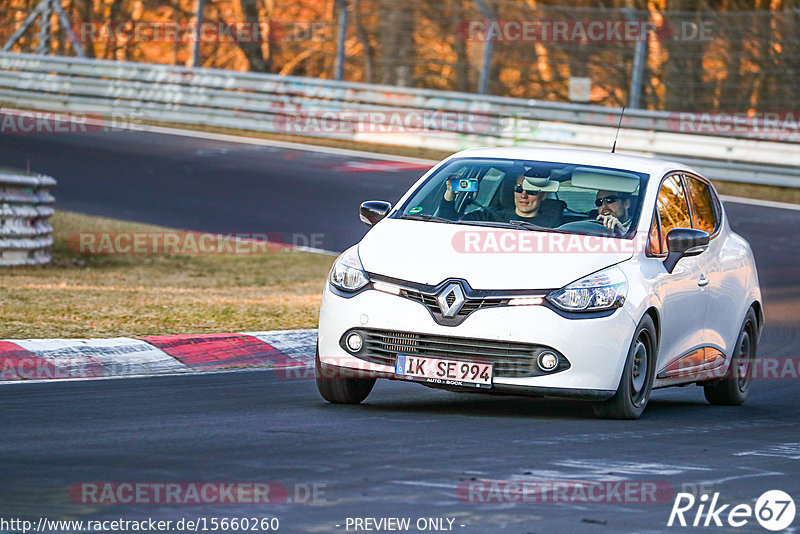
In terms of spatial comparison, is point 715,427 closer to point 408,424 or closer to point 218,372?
point 408,424

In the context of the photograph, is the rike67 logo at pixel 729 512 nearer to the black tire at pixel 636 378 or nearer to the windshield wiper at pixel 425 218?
the black tire at pixel 636 378

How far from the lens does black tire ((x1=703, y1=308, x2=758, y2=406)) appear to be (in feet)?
33.3

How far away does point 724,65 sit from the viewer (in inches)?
992

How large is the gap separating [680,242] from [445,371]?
5.89 feet

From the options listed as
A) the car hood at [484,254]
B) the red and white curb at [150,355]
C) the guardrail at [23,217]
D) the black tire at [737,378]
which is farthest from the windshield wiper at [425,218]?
the guardrail at [23,217]

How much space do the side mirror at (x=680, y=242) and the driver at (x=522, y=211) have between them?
71 centimetres

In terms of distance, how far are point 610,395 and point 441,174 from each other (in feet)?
6.50

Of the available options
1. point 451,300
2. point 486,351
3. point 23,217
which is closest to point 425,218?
point 451,300

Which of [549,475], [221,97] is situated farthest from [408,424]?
[221,97]

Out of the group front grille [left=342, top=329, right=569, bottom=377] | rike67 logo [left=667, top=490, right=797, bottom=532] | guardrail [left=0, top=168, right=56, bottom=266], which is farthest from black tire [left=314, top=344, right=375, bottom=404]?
guardrail [left=0, top=168, right=56, bottom=266]

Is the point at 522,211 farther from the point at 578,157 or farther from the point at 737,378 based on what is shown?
the point at 737,378

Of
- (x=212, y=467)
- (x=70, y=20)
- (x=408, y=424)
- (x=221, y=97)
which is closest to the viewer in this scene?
(x=212, y=467)

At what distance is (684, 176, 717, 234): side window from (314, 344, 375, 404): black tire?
2651 millimetres

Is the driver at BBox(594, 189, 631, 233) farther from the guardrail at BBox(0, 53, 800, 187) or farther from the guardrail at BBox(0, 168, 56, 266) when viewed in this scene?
the guardrail at BBox(0, 53, 800, 187)
